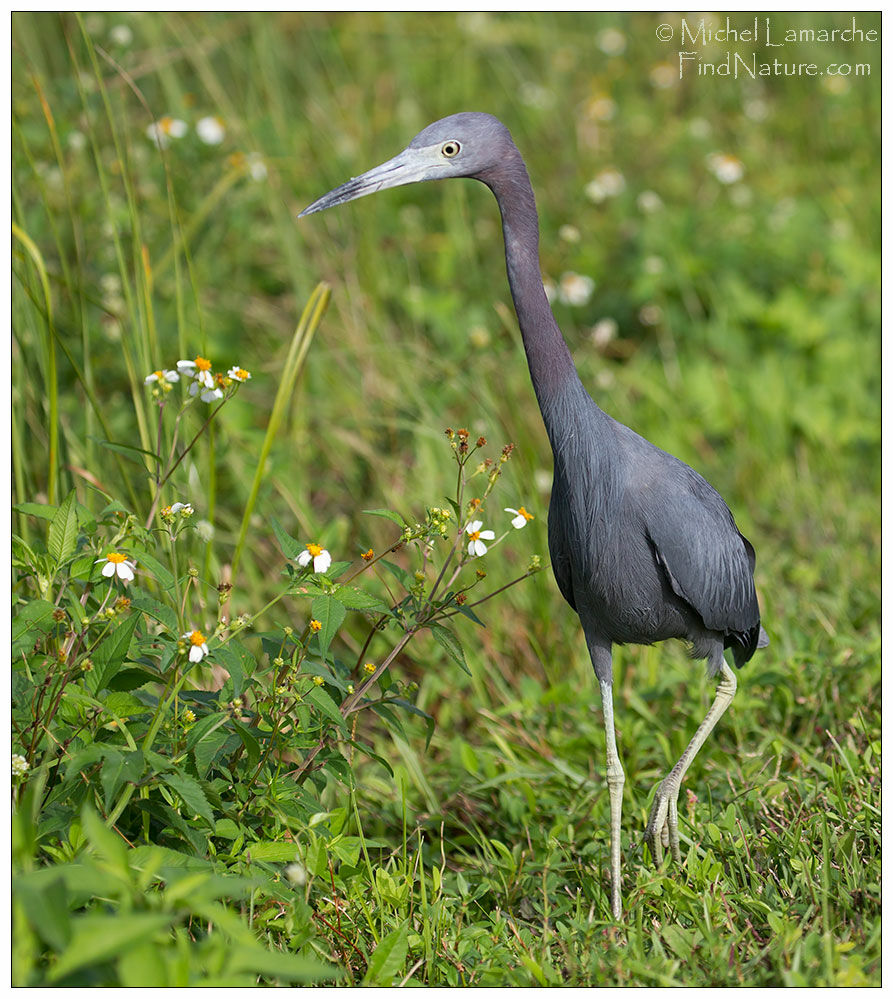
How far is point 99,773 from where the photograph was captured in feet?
7.45

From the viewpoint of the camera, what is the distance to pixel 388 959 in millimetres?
2262

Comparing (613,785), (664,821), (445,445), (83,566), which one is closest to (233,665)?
Answer: (83,566)

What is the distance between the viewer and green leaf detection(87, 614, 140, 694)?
2.18 meters

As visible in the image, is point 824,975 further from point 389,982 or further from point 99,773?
point 99,773

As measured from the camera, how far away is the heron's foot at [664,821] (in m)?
2.70

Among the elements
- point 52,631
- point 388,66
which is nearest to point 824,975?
point 52,631

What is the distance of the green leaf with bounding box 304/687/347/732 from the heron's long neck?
2.80 ft

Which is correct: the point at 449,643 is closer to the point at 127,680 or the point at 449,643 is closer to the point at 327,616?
the point at 327,616

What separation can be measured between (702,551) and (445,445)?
1.84 meters

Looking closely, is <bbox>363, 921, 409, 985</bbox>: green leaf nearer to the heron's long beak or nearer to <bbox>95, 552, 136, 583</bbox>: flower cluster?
<bbox>95, 552, 136, 583</bbox>: flower cluster

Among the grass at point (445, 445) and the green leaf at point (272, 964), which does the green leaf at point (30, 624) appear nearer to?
the grass at point (445, 445)

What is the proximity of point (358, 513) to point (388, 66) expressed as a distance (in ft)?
11.7

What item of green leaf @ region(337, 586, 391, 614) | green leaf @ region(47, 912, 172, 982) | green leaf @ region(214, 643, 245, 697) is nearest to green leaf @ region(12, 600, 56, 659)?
green leaf @ region(214, 643, 245, 697)

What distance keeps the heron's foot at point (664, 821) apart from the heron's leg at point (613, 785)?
117 mm
